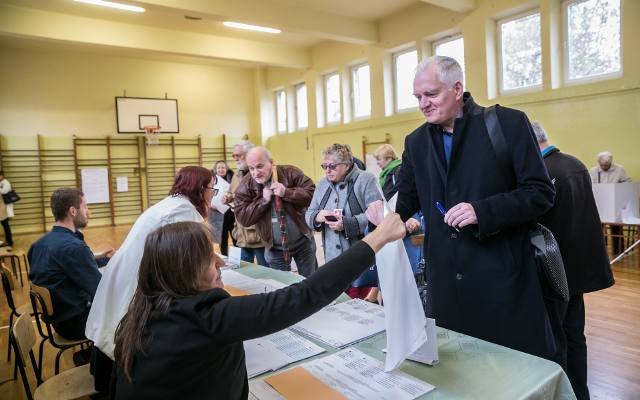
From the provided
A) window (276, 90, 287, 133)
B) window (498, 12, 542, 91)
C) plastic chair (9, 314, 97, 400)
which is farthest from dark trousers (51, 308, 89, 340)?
window (276, 90, 287, 133)

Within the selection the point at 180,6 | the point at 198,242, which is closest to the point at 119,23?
the point at 180,6

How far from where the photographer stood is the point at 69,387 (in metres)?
1.84

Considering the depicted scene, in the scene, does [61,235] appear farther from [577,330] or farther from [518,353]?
[577,330]

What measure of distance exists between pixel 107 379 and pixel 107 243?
294 inches

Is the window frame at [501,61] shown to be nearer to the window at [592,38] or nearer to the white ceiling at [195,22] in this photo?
the window at [592,38]

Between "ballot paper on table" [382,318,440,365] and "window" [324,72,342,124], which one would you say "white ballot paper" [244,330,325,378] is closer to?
"ballot paper on table" [382,318,440,365]

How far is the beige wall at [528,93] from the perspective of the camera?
5.67 m

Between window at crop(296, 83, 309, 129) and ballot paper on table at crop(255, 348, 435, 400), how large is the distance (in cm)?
1063

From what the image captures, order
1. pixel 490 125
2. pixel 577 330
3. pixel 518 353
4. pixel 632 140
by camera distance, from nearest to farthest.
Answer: pixel 518 353 → pixel 490 125 → pixel 577 330 → pixel 632 140

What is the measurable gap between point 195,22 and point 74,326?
7382 mm

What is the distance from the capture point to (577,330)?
83.4 inches

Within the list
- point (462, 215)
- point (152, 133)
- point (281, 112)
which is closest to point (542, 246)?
point (462, 215)

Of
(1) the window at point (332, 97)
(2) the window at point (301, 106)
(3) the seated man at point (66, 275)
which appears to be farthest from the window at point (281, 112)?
(3) the seated man at point (66, 275)

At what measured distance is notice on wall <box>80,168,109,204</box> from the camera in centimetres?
1107
